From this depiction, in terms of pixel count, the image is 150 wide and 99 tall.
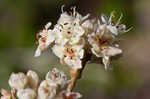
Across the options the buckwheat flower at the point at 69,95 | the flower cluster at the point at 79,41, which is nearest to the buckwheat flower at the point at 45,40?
the flower cluster at the point at 79,41

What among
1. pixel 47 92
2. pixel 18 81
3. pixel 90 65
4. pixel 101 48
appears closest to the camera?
pixel 47 92

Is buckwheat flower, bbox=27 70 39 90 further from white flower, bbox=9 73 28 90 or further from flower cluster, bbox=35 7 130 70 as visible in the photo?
flower cluster, bbox=35 7 130 70

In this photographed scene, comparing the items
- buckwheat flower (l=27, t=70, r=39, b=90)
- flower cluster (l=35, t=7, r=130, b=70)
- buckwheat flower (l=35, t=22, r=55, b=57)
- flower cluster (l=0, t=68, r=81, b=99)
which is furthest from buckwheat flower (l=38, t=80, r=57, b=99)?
buckwheat flower (l=35, t=22, r=55, b=57)

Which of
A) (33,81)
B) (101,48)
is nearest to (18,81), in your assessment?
(33,81)

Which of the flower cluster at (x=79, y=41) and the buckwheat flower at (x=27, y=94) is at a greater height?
the flower cluster at (x=79, y=41)

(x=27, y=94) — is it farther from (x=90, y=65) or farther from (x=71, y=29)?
(x=90, y=65)

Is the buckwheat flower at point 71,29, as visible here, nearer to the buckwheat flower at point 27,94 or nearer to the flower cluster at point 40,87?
the flower cluster at point 40,87
